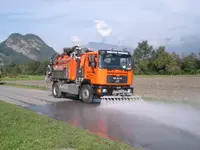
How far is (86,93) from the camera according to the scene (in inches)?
707

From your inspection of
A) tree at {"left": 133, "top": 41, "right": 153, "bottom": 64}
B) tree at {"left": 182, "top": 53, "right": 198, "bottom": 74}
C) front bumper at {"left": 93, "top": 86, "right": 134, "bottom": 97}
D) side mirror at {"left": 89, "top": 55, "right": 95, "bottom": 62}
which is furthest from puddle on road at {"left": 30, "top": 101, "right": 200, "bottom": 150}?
tree at {"left": 133, "top": 41, "right": 153, "bottom": 64}

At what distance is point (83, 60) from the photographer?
18547mm

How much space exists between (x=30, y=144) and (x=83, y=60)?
11.5 meters

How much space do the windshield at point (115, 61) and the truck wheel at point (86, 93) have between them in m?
1.65

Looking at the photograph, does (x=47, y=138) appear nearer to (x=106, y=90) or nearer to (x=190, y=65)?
(x=106, y=90)

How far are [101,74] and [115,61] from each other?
110cm

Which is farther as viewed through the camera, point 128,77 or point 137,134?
point 128,77

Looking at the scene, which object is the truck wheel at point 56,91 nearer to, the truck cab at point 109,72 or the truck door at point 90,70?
the truck door at point 90,70

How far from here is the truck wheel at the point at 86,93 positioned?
17578 millimetres

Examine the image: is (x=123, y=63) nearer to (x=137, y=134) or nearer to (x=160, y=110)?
(x=160, y=110)

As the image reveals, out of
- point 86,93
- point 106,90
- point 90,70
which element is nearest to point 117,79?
point 106,90

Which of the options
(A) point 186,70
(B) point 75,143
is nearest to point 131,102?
(B) point 75,143

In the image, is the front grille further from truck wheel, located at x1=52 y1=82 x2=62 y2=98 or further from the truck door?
truck wheel, located at x1=52 y1=82 x2=62 y2=98

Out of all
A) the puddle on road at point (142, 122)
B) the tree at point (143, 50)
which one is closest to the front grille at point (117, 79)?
the puddle on road at point (142, 122)
